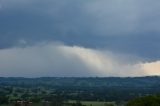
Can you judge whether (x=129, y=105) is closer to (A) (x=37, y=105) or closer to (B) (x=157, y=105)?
(B) (x=157, y=105)

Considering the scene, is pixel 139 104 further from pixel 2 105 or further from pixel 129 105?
pixel 2 105

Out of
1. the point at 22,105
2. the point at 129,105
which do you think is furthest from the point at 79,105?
the point at 129,105

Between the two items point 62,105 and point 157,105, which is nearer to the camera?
point 157,105

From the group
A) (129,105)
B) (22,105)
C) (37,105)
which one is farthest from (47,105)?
(129,105)

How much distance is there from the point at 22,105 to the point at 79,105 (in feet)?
172

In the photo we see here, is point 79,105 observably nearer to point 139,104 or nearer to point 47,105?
point 47,105

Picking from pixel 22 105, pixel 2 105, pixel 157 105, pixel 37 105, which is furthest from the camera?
pixel 2 105

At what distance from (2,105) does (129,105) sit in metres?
78.3

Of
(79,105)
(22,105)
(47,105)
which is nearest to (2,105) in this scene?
(47,105)

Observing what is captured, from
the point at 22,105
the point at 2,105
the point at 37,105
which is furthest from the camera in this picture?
the point at 2,105

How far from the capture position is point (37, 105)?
166125mm

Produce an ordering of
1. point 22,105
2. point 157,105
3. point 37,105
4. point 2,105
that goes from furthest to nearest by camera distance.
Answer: point 2,105 → point 37,105 → point 22,105 → point 157,105

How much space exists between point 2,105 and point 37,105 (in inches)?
821

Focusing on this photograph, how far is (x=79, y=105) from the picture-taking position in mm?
186125
